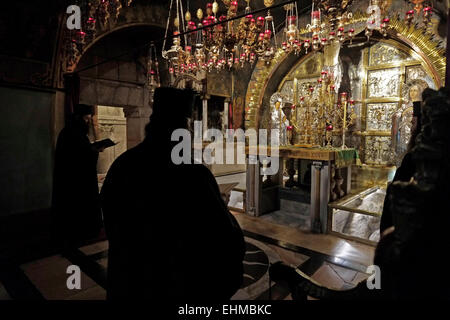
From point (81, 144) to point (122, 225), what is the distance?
8.71 feet

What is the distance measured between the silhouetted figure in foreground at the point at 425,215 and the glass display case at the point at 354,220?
378cm

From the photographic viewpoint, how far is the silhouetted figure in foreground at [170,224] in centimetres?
145

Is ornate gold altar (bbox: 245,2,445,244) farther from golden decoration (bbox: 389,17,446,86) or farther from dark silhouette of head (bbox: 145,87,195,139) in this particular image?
dark silhouette of head (bbox: 145,87,195,139)

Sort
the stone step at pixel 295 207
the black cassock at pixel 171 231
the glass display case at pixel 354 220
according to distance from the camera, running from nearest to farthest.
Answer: the black cassock at pixel 171 231, the glass display case at pixel 354 220, the stone step at pixel 295 207

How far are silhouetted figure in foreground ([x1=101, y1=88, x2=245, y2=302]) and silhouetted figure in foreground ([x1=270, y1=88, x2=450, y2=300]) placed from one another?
75cm

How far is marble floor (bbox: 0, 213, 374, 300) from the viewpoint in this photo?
3113mm

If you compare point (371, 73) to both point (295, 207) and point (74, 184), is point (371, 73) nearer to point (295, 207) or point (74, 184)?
point (295, 207)

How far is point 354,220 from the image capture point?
4.83 m

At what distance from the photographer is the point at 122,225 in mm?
1536

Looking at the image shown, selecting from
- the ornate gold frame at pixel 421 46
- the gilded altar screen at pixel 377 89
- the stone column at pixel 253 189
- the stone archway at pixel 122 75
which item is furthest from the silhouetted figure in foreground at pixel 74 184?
the ornate gold frame at pixel 421 46

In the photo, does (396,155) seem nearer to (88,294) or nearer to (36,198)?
(88,294)

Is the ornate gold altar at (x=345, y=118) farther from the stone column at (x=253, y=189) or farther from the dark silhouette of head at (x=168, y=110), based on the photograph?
the dark silhouette of head at (x=168, y=110)

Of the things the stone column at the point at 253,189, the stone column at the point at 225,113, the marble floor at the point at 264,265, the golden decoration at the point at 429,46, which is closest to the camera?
the marble floor at the point at 264,265
